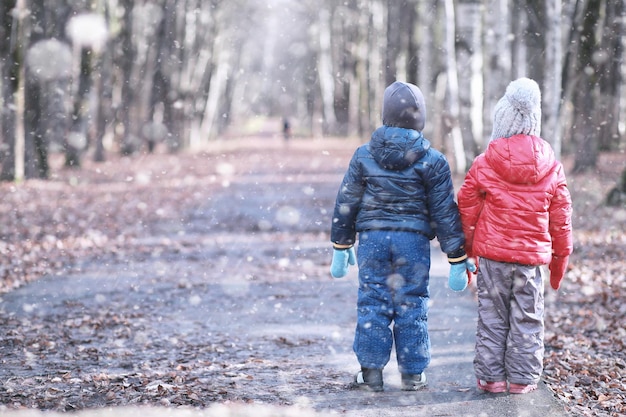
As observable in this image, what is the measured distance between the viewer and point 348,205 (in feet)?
18.4

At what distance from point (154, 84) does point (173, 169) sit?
9580mm

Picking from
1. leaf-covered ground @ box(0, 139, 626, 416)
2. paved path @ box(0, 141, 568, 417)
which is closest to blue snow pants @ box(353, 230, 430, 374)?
paved path @ box(0, 141, 568, 417)

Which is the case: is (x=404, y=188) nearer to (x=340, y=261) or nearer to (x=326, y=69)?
(x=340, y=261)

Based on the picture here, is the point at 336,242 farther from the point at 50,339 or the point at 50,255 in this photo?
the point at 50,255

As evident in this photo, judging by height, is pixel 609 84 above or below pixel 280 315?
above

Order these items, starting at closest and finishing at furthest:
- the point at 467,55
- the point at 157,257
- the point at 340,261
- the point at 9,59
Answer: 1. the point at 340,261
2. the point at 157,257
3. the point at 9,59
4. the point at 467,55

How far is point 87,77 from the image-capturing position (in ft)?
89.8

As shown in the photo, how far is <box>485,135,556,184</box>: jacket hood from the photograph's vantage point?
5.29m

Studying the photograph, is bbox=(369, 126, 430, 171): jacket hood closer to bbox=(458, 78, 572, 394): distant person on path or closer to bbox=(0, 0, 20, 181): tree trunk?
bbox=(458, 78, 572, 394): distant person on path

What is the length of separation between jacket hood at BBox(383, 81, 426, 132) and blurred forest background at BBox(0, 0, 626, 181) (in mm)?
5657

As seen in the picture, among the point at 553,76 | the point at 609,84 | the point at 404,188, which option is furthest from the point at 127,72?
the point at 404,188

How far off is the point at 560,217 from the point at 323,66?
51.6 m

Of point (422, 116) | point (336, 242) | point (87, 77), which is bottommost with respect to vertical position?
point (336, 242)

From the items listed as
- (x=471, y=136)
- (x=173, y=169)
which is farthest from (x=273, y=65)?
(x=471, y=136)
